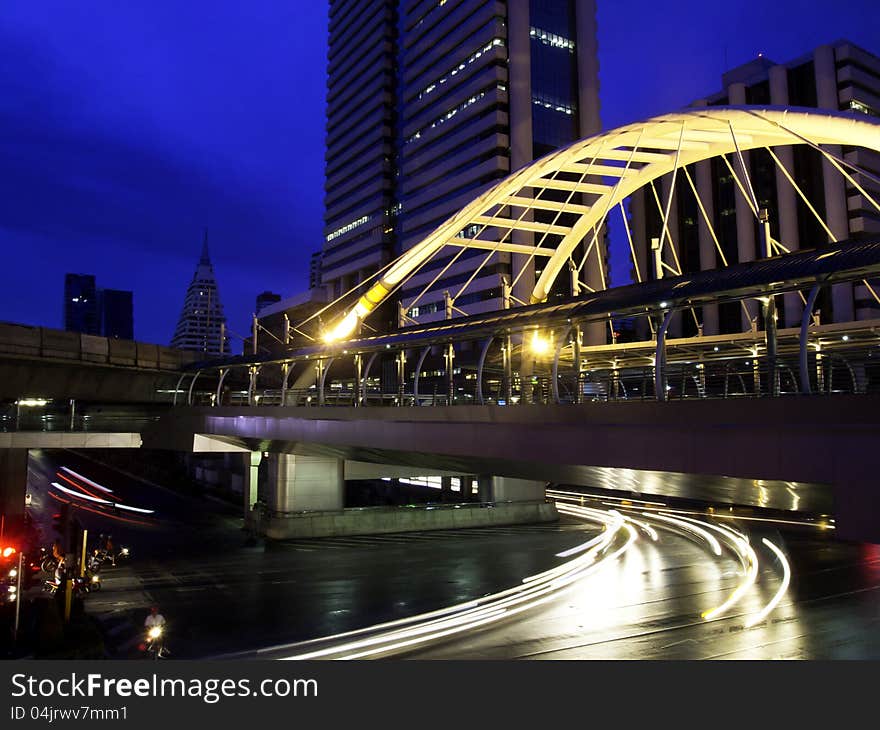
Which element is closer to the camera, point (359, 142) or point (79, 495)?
point (79, 495)

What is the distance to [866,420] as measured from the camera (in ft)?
32.1

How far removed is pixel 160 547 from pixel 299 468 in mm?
7488

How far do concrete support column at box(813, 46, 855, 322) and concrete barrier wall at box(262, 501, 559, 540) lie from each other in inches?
1765

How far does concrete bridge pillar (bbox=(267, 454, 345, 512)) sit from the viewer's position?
34.8 meters

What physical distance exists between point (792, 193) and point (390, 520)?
62387 mm

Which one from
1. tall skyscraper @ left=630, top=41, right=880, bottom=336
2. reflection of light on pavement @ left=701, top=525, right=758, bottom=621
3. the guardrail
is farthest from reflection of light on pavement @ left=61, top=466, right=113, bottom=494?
tall skyscraper @ left=630, top=41, right=880, bottom=336

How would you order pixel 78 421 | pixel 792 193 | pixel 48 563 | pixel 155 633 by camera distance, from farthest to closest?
pixel 792 193 → pixel 78 421 → pixel 48 563 → pixel 155 633

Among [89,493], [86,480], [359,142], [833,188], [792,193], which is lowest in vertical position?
[89,493]

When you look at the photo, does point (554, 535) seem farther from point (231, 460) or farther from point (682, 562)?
point (231, 460)

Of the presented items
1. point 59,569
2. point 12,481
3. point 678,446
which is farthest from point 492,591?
point 12,481

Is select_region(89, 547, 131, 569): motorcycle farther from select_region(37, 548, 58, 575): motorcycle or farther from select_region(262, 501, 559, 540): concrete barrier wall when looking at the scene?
select_region(262, 501, 559, 540): concrete barrier wall

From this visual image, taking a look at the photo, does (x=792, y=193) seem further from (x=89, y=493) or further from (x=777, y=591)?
(x=89, y=493)

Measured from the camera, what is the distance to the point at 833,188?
68.9 m

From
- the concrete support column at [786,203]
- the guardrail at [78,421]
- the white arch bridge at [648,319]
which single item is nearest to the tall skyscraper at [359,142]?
the concrete support column at [786,203]
